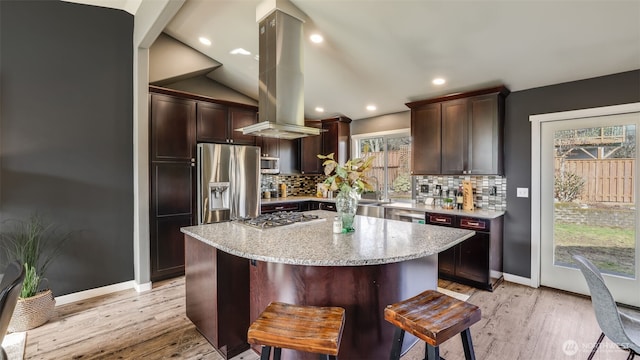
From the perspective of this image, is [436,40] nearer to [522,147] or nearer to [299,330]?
[522,147]

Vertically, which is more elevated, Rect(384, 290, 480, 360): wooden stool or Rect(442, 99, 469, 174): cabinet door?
Rect(442, 99, 469, 174): cabinet door

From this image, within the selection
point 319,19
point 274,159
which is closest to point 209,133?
point 274,159

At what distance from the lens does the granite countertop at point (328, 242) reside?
1.57m

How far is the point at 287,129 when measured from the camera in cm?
275

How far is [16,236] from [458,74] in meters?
4.97

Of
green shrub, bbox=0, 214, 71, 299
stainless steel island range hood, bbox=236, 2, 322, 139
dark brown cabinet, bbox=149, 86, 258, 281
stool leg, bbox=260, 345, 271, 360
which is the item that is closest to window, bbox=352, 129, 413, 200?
stainless steel island range hood, bbox=236, 2, 322, 139

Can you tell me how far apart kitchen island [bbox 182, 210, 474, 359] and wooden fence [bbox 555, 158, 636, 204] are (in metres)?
2.11

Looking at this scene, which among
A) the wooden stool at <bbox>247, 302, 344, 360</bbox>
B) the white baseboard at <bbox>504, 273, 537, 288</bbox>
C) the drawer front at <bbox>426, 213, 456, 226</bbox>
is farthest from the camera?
the drawer front at <bbox>426, 213, 456, 226</bbox>

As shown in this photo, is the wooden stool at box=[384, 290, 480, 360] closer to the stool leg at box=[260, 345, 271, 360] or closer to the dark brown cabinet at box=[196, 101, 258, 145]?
the stool leg at box=[260, 345, 271, 360]

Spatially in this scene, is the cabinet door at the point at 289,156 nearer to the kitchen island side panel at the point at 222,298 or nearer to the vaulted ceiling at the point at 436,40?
the vaulted ceiling at the point at 436,40

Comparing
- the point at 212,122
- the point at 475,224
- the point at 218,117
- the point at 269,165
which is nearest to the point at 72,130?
the point at 212,122

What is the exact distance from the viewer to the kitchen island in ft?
5.55

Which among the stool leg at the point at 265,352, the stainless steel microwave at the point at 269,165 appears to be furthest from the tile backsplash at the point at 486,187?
the stool leg at the point at 265,352

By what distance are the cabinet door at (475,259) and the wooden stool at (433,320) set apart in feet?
6.81
